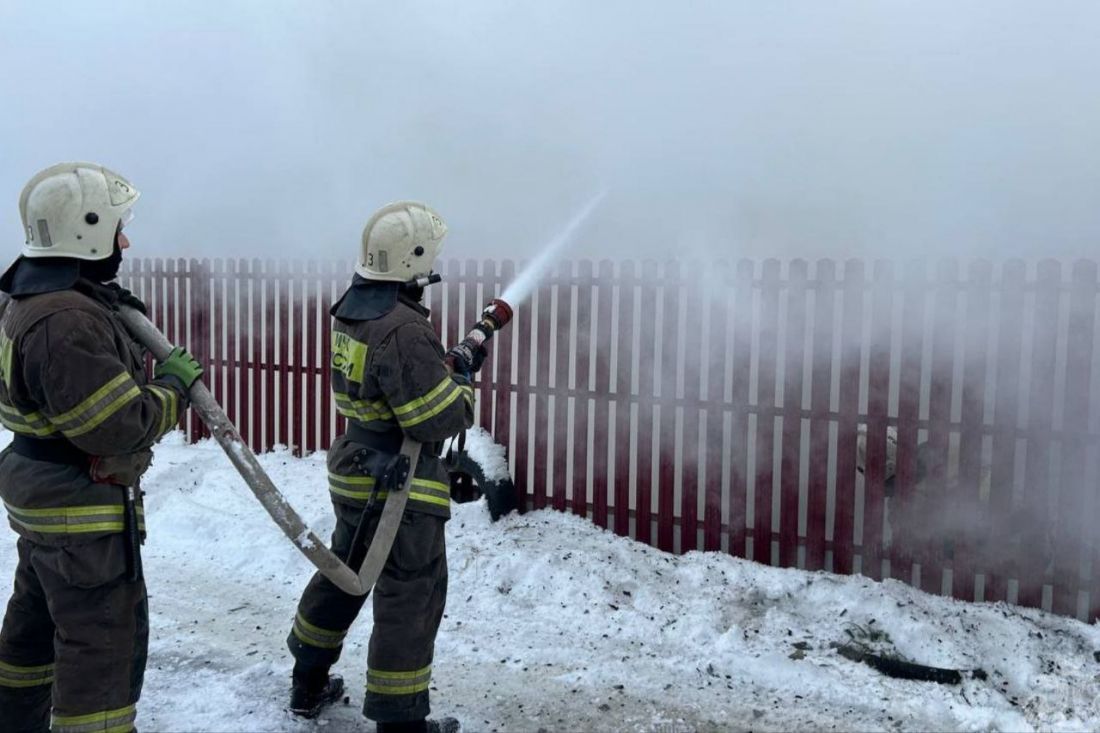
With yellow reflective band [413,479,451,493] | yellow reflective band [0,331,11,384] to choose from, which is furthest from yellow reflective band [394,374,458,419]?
yellow reflective band [0,331,11,384]

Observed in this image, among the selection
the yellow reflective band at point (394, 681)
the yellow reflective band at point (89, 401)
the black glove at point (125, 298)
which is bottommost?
the yellow reflective band at point (394, 681)

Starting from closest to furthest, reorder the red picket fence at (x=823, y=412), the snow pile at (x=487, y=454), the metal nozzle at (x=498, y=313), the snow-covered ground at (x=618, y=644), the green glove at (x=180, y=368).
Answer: the green glove at (x=180, y=368)
the snow-covered ground at (x=618, y=644)
the metal nozzle at (x=498, y=313)
the red picket fence at (x=823, y=412)
the snow pile at (x=487, y=454)

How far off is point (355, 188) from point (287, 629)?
234 inches

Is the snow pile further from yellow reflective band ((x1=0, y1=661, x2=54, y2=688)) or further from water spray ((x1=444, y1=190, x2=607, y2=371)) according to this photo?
yellow reflective band ((x1=0, y1=661, x2=54, y2=688))

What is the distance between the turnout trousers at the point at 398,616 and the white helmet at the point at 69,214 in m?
1.28

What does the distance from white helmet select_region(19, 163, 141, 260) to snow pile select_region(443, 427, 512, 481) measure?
3.15 meters


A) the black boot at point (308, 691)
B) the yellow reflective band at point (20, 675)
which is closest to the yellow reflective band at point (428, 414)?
the black boot at point (308, 691)

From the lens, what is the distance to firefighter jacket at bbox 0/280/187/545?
2473 millimetres

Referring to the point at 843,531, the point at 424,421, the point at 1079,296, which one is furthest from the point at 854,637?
the point at 424,421

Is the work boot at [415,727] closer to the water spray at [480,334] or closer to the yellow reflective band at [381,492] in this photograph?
the yellow reflective band at [381,492]

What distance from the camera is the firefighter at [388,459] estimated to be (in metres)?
3.04

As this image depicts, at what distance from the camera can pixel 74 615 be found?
2.56 meters

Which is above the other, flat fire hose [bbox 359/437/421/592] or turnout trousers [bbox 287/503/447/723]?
flat fire hose [bbox 359/437/421/592]

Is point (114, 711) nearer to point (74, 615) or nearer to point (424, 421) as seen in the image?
point (74, 615)
